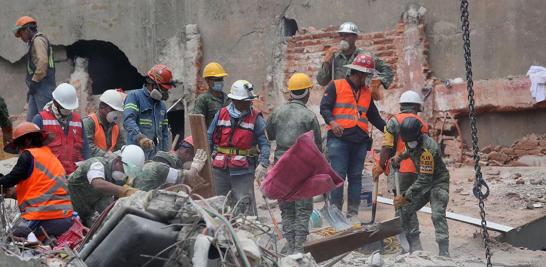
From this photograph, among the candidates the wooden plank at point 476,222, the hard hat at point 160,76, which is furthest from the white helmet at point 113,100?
the wooden plank at point 476,222

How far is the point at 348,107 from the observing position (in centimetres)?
1012

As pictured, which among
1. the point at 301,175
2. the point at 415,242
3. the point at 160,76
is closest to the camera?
the point at 301,175

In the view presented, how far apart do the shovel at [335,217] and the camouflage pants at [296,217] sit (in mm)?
580

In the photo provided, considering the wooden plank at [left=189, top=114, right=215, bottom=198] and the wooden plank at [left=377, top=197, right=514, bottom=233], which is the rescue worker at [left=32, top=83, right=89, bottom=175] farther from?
the wooden plank at [left=377, top=197, right=514, bottom=233]

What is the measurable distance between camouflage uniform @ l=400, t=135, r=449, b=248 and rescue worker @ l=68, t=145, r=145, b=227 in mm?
2756

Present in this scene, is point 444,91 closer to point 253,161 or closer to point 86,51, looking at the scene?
point 253,161

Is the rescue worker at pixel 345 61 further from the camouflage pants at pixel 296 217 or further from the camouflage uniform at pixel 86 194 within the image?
the camouflage uniform at pixel 86 194

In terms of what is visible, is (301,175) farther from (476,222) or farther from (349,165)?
(476,222)

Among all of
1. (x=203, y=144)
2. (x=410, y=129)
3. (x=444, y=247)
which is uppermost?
(x=410, y=129)

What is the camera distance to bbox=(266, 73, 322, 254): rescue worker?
29.4 feet

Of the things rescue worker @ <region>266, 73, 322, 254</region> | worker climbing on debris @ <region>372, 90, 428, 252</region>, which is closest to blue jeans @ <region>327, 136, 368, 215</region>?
worker climbing on debris @ <region>372, 90, 428, 252</region>

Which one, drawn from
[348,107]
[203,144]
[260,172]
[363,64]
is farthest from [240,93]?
[363,64]

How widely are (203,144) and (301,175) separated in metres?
1.35

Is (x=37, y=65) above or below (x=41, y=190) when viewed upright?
above
